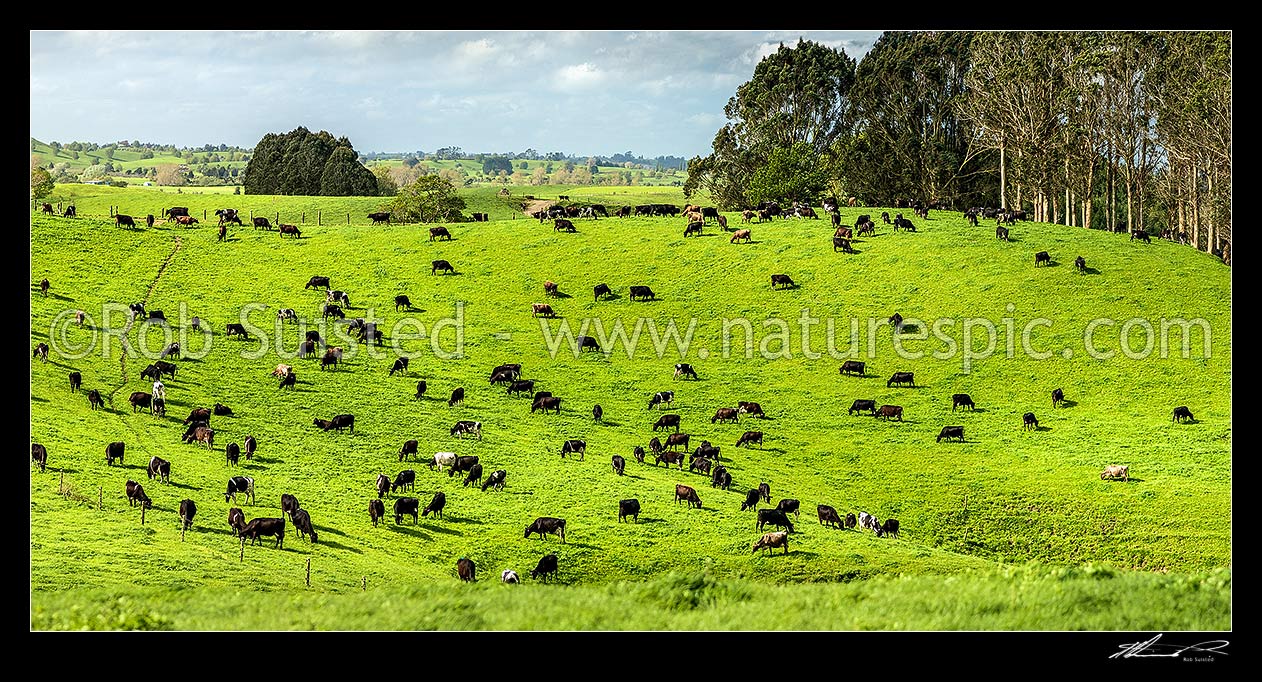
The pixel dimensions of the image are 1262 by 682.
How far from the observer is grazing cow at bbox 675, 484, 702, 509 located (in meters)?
34.2

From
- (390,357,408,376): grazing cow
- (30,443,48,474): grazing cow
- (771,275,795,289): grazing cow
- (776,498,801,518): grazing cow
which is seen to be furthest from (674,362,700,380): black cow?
(30,443,48,474): grazing cow

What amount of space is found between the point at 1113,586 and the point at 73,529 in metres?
25.5

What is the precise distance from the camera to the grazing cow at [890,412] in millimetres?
44438

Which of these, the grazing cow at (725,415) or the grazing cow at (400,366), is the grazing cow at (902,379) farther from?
the grazing cow at (400,366)

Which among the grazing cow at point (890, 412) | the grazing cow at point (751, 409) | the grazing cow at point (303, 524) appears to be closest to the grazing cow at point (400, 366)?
the grazing cow at point (751, 409)

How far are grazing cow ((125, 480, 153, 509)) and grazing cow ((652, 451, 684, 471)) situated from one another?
1740 centimetres

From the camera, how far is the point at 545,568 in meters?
28.6

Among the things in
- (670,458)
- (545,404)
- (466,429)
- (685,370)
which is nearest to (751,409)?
(685,370)

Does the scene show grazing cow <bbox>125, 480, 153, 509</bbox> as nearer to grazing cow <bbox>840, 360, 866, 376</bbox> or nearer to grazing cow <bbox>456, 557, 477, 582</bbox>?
grazing cow <bbox>456, 557, 477, 582</bbox>

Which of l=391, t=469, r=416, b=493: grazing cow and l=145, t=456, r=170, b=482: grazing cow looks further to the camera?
l=391, t=469, r=416, b=493: grazing cow

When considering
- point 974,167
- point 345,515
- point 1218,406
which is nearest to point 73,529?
point 345,515

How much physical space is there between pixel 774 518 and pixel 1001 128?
58672 millimetres
